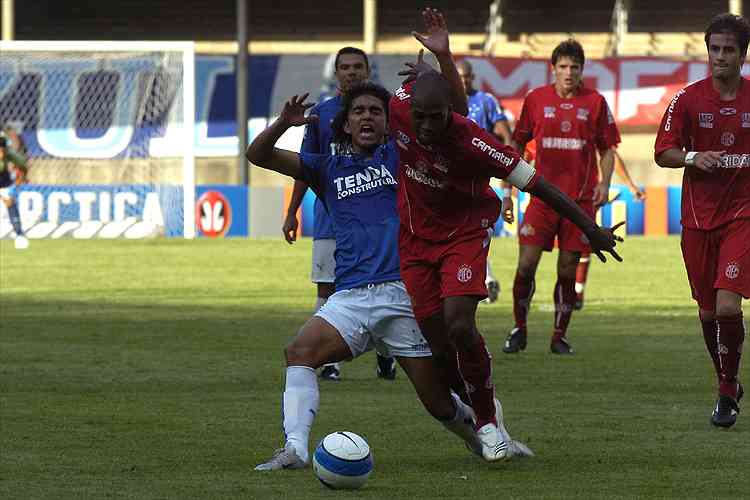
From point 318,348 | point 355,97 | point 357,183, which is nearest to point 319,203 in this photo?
point 357,183

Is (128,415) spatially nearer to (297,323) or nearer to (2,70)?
(297,323)

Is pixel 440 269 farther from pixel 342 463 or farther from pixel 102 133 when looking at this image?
pixel 102 133

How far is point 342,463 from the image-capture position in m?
6.64

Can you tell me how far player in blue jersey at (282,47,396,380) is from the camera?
9578 millimetres

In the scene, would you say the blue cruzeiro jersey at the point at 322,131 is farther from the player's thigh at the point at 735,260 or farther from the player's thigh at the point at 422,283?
the player's thigh at the point at 422,283

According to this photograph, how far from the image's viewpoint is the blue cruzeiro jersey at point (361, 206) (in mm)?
7410

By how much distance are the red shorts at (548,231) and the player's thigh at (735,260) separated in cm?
374

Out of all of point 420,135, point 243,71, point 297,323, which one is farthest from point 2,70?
point 420,135

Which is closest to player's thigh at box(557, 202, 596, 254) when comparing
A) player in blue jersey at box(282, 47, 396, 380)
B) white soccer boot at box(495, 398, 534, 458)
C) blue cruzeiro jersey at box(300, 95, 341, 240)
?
player in blue jersey at box(282, 47, 396, 380)

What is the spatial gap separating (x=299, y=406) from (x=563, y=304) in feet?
19.1

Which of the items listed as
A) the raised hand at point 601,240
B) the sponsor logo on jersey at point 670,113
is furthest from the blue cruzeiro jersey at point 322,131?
the raised hand at point 601,240

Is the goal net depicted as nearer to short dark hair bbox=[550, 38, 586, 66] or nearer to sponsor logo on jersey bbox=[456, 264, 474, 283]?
short dark hair bbox=[550, 38, 586, 66]

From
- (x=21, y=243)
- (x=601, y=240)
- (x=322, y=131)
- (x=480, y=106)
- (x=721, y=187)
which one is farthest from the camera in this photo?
(x=21, y=243)

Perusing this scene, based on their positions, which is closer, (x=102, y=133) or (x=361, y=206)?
(x=361, y=206)
